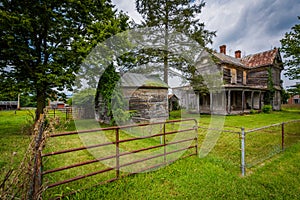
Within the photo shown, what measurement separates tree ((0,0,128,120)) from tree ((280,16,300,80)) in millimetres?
15357

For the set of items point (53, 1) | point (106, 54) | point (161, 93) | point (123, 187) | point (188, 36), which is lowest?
point (123, 187)


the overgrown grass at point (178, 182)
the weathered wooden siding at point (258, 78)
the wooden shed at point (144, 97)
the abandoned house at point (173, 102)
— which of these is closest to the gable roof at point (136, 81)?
the wooden shed at point (144, 97)

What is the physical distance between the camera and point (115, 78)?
27.4ft

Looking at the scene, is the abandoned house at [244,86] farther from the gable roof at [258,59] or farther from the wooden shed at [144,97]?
the wooden shed at [144,97]

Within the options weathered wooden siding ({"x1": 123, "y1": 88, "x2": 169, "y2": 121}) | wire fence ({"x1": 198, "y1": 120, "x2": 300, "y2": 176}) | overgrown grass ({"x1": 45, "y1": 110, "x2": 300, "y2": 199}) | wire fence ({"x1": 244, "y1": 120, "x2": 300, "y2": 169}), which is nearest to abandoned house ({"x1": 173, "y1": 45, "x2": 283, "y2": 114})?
weathered wooden siding ({"x1": 123, "y1": 88, "x2": 169, "y2": 121})

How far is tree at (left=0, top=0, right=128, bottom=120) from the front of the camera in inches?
267

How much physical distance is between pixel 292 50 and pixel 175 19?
10.9m

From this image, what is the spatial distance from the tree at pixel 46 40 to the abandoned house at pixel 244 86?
1086cm

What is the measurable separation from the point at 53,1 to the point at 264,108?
2020 cm

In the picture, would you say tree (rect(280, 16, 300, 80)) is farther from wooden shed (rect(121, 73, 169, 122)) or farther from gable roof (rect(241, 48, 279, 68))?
wooden shed (rect(121, 73, 169, 122))

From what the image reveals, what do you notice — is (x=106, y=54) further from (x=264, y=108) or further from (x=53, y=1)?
(x=264, y=108)

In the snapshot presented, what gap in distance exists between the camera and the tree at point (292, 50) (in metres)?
13.7

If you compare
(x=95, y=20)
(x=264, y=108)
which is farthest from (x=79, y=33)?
(x=264, y=108)

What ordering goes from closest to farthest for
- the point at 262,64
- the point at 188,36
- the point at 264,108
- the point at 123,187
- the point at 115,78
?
1. the point at 123,187
2. the point at 115,78
3. the point at 188,36
4. the point at 264,108
5. the point at 262,64
